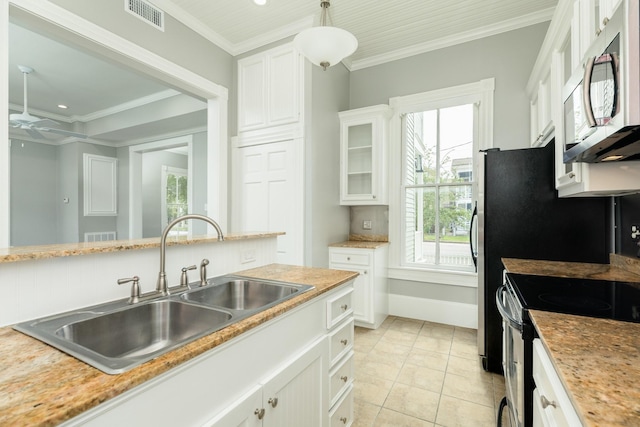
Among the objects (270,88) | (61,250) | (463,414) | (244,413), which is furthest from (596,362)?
(270,88)

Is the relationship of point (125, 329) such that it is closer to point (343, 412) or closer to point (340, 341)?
point (340, 341)

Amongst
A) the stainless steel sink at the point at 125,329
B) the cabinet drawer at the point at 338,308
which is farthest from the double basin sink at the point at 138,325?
the cabinet drawer at the point at 338,308

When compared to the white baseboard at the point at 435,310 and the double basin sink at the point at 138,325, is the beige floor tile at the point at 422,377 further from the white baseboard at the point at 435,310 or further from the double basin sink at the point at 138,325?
the double basin sink at the point at 138,325

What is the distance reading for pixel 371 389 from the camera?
217 cm

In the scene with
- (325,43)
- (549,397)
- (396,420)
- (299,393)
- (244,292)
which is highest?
(325,43)

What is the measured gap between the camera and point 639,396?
1.98ft

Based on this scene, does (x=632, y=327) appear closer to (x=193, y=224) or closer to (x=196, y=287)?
(x=196, y=287)

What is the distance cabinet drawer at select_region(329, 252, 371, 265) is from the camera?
321cm

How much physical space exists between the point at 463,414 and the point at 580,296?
1.10 metres

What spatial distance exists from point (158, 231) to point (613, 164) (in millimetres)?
7430

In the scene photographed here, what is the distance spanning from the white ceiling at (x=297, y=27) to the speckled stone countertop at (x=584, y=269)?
95.4 inches

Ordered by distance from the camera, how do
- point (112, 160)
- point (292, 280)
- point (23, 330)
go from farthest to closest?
1. point (112, 160)
2. point (292, 280)
3. point (23, 330)

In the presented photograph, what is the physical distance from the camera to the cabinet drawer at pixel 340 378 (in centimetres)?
151

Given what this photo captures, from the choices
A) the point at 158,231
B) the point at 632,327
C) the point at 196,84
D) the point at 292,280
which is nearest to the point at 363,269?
the point at 292,280
